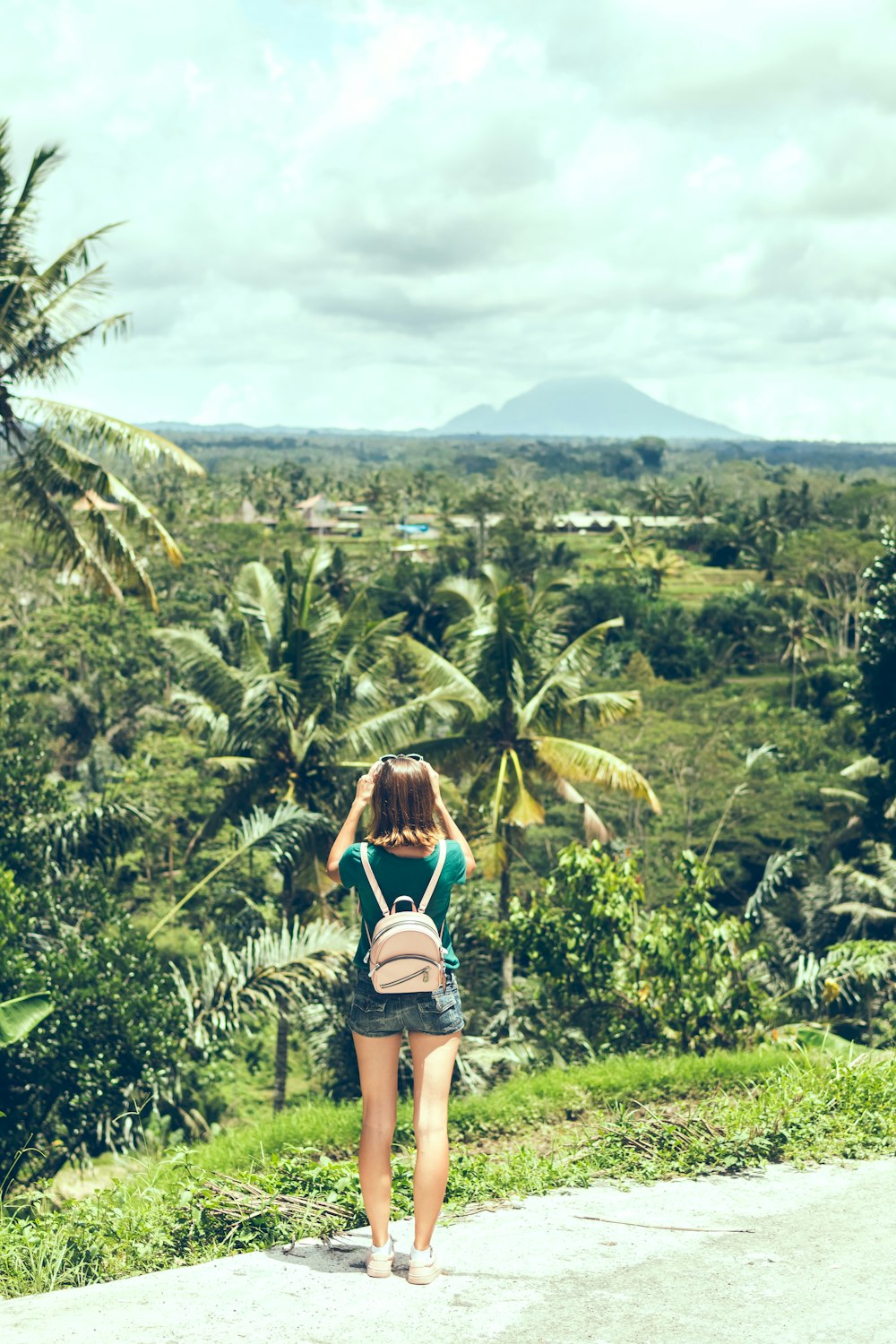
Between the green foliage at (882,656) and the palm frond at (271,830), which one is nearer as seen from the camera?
the palm frond at (271,830)

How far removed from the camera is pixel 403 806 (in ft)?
11.9

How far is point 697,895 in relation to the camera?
9906 mm

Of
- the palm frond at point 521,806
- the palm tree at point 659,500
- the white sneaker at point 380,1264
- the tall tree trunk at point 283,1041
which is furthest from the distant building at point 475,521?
the white sneaker at point 380,1264

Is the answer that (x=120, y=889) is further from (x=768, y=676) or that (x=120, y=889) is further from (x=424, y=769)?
(x=768, y=676)

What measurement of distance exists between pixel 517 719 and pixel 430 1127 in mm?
12582

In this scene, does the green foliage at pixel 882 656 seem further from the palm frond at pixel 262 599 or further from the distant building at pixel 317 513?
the distant building at pixel 317 513

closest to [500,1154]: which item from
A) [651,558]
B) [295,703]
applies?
[295,703]

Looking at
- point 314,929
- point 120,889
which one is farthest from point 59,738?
point 314,929

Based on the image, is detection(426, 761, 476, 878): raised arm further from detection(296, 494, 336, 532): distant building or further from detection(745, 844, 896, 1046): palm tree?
detection(296, 494, 336, 532): distant building

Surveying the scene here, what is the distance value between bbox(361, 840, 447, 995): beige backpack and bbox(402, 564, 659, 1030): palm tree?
1164 cm

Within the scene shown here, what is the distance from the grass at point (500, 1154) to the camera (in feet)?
13.5

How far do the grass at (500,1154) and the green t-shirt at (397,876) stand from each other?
1.42 m

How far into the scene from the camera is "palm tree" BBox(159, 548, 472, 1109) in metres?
15.0

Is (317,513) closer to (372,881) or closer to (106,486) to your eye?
(106,486)
